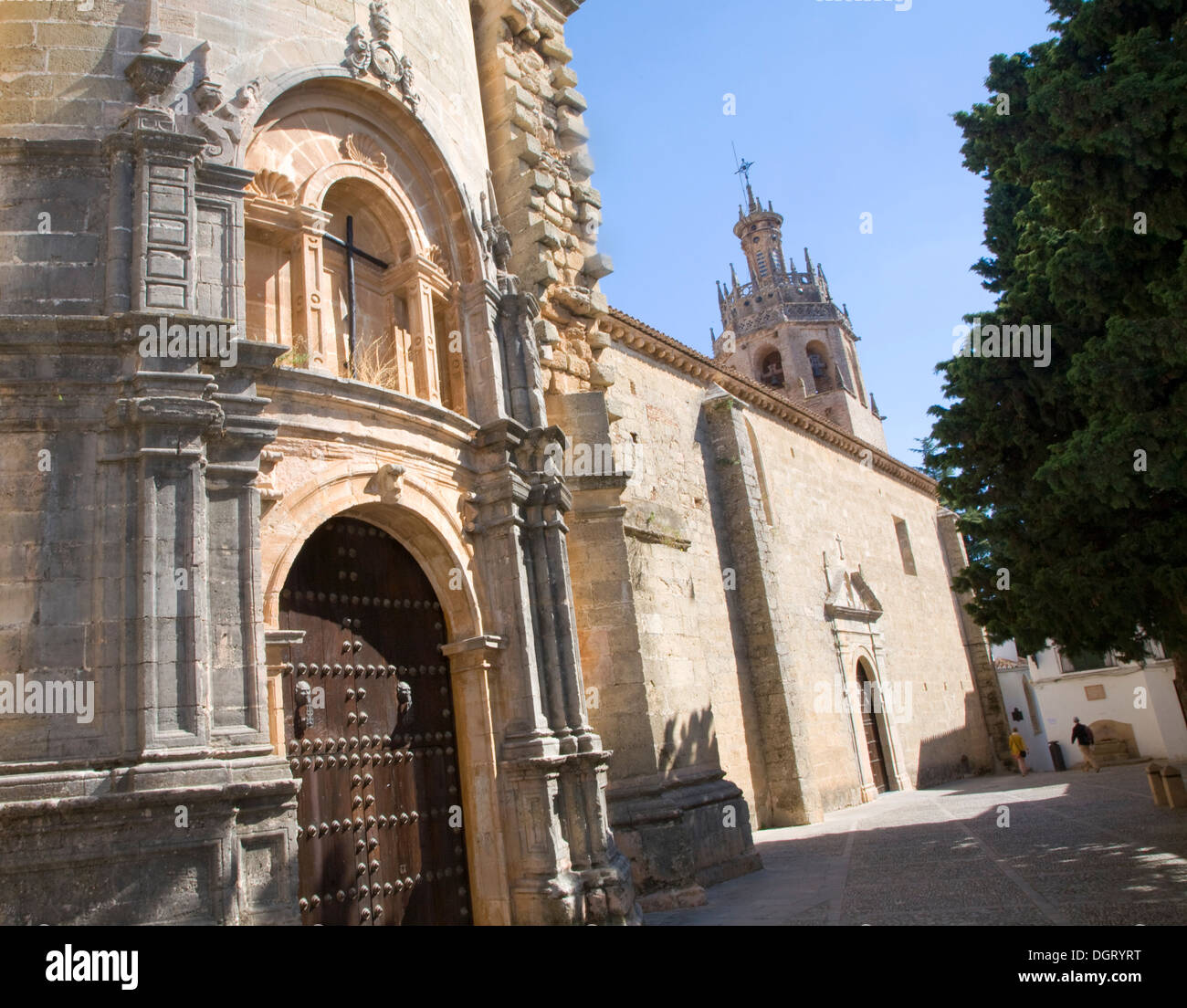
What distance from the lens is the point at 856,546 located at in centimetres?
2186

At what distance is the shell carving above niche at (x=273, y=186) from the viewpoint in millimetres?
6504

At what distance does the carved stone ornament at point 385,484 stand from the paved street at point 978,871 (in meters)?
3.91

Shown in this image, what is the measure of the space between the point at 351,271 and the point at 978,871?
7.43 metres

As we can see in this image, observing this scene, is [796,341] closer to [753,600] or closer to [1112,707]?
[1112,707]

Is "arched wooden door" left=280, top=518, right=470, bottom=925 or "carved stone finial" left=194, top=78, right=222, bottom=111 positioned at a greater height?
"carved stone finial" left=194, top=78, right=222, bottom=111

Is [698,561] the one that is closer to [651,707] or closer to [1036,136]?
[651,707]

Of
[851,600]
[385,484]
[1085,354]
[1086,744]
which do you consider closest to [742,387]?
[851,600]

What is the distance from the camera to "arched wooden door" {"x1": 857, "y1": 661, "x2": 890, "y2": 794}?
63.4 ft

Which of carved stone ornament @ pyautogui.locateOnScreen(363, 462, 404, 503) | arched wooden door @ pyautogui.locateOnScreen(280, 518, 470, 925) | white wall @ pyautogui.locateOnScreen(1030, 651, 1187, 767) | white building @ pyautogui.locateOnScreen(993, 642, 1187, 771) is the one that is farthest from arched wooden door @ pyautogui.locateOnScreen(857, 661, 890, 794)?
carved stone ornament @ pyautogui.locateOnScreen(363, 462, 404, 503)

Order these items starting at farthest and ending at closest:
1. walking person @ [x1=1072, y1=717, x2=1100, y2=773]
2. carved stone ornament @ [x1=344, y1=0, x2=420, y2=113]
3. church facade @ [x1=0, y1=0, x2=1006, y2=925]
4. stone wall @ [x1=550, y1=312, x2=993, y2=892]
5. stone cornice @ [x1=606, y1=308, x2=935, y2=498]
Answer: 1. walking person @ [x1=1072, y1=717, x2=1100, y2=773]
2. stone cornice @ [x1=606, y1=308, x2=935, y2=498]
3. stone wall @ [x1=550, y1=312, x2=993, y2=892]
4. carved stone ornament @ [x1=344, y1=0, x2=420, y2=113]
5. church facade @ [x1=0, y1=0, x2=1006, y2=925]

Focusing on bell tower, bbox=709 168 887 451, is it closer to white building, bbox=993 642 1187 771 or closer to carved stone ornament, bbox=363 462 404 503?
white building, bbox=993 642 1187 771

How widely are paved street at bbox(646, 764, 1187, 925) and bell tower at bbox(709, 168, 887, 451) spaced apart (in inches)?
783

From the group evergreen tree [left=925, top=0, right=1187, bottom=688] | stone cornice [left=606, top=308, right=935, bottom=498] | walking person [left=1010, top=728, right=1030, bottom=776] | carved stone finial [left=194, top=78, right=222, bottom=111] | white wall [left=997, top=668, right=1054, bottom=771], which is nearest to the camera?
evergreen tree [left=925, top=0, right=1187, bottom=688]
